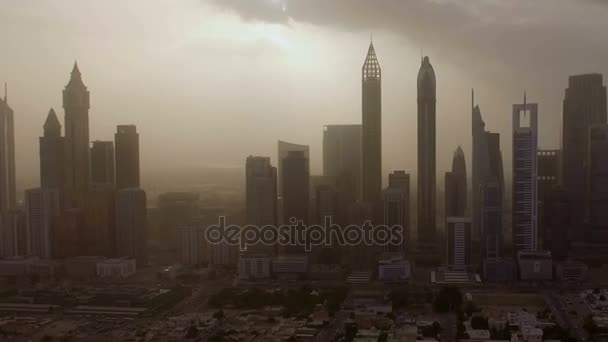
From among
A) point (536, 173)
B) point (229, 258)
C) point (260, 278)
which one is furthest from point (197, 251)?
point (536, 173)

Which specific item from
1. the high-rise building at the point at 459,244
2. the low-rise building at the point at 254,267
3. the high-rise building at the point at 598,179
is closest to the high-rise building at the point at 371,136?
the high-rise building at the point at 459,244

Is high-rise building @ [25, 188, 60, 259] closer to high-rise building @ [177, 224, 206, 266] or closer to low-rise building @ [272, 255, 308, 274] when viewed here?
high-rise building @ [177, 224, 206, 266]

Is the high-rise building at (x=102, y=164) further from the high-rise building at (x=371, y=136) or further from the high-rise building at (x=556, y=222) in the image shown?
the high-rise building at (x=556, y=222)

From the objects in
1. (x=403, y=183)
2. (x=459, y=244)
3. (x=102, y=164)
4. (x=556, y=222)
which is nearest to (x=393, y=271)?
(x=459, y=244)

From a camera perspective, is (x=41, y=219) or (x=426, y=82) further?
(x=426, y=82)

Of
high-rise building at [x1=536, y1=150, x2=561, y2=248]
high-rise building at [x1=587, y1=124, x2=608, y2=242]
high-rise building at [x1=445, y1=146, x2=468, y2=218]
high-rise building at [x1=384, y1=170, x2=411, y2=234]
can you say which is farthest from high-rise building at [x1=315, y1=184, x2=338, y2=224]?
high-rise building at [x1=587, y1=124, x2=608, y2=242]

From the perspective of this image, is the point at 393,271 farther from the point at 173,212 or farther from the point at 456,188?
the point at 173,212

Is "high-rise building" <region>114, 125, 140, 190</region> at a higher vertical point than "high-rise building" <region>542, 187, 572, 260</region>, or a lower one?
higher
